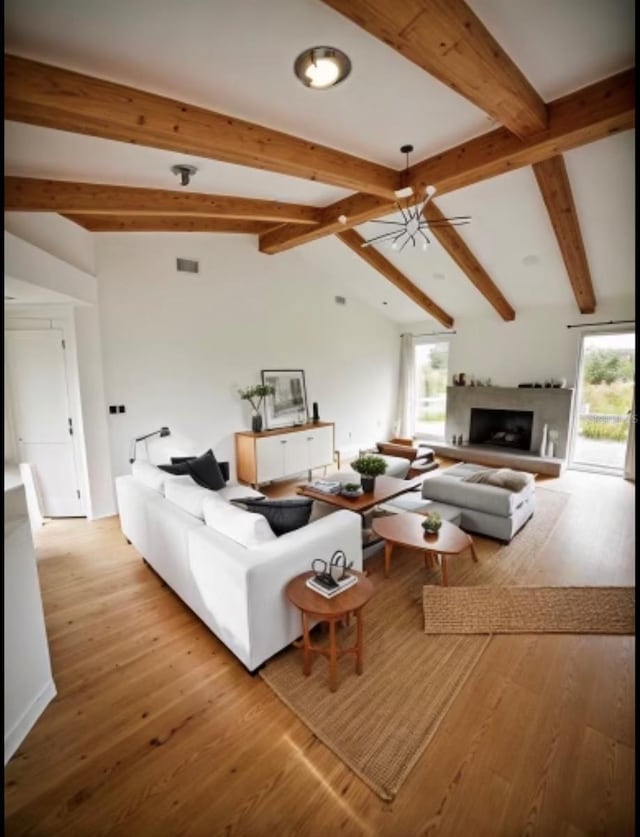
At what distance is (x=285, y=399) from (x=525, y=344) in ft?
13.5

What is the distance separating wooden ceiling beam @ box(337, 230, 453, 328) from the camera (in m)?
5.47

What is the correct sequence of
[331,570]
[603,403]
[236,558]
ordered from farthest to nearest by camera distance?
[603,403]
[331,570]
[236,558]

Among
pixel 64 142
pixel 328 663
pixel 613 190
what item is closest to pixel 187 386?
pixel 64 142

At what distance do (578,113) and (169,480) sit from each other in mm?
3967

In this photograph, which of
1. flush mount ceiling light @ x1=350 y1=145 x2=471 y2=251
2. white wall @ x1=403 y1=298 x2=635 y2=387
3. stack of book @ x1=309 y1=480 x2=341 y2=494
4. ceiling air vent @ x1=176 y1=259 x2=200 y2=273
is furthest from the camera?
white wall @ x1=403 y1=298 x2=635 y2=387

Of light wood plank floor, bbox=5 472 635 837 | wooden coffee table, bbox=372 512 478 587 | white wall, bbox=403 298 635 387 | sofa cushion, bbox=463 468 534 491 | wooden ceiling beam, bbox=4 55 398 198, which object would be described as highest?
wooden ceiling beam, bbox=4 55 398 198

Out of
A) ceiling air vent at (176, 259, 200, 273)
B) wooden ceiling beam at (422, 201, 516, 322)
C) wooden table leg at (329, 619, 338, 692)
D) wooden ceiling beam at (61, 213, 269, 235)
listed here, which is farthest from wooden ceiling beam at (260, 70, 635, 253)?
wooden table leg at (329, 619, 338, 692)

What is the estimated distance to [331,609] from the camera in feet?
6.66

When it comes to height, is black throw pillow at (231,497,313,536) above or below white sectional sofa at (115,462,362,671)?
above

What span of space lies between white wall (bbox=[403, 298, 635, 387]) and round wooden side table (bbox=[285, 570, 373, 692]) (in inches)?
221

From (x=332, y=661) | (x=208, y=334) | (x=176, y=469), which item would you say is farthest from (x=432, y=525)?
(x=208, y=334)

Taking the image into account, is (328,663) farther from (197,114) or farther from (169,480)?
(197,114)

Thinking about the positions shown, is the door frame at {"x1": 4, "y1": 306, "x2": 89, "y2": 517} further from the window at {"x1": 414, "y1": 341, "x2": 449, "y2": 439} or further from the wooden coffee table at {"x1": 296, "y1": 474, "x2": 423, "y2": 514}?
the window at {"x1": 414, "y1": 341, "x2": 449, "y2": 439}

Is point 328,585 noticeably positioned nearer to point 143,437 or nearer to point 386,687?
point 386,687
